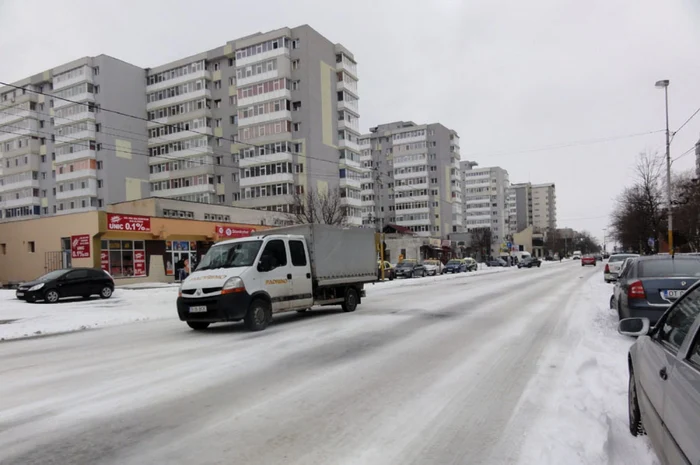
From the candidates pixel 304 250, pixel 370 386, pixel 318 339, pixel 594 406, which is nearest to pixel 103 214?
pixel 304 250

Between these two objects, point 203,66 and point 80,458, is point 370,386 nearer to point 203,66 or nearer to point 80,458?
point 80,458

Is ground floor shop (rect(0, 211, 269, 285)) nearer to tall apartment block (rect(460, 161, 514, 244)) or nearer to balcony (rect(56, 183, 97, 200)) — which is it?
balcony (rect(56, 183, 97, 200))

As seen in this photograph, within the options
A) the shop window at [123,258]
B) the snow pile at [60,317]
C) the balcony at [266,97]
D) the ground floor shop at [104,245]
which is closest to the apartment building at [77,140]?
the balcony at [266,97]

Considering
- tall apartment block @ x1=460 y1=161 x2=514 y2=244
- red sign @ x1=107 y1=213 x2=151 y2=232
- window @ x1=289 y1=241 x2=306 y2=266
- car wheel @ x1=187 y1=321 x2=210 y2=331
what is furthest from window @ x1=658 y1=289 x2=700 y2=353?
tall apartment block @ x1=460 y1=161 x2=514 y2=244

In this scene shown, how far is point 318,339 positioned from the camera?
30.3 ft

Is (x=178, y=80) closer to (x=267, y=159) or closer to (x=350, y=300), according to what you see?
(x=267, y=159)

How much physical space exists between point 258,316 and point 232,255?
1.57 metres

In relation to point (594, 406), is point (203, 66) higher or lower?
higher

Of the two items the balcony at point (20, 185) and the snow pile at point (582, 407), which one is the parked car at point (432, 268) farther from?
the balcony at point (20, 185)

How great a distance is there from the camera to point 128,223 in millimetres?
34688

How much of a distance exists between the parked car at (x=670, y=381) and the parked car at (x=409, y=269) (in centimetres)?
3952

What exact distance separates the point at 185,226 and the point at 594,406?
37311mm

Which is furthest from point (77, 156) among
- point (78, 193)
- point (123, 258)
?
point (123, 258)

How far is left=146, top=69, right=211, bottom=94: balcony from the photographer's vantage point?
6888 centimetres
